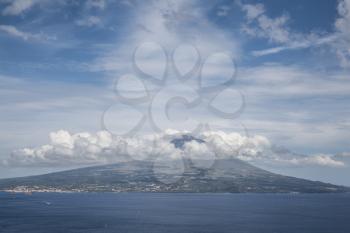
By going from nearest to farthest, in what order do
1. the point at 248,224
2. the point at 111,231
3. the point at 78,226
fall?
the point at 111,231, the point at 78,226, the point at 248,224

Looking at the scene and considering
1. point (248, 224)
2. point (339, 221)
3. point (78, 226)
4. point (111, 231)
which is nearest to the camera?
point (111, 231)

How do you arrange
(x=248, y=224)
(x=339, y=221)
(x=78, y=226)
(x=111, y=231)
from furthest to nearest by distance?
(x=339, y=221) < (x=248, y=224) < (x=78, y=226) < (x=111, y=231)

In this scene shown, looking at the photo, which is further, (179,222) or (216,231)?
(179,222)

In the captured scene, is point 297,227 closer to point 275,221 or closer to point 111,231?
point 275,221

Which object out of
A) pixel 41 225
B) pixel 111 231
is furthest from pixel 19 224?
pixel 111 231

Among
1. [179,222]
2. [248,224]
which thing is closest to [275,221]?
[248,224]

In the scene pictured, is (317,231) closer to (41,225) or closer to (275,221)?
(275,221)

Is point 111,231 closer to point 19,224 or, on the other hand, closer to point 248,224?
point 19,224

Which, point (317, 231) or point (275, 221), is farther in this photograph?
point (275, 221)

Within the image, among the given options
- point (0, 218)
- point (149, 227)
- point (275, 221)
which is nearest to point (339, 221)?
point (275, 221)
